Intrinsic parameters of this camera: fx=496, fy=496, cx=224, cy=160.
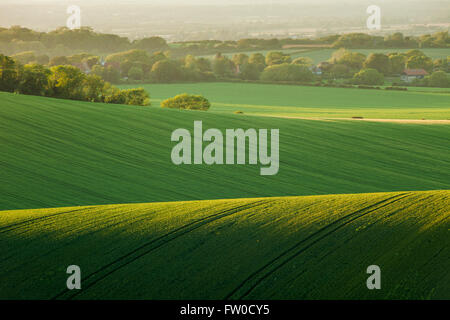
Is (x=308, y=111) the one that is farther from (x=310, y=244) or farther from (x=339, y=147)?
(x=310, y=244)

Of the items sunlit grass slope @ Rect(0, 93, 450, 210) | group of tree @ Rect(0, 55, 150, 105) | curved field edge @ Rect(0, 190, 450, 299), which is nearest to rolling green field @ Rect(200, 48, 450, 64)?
group of tree @ Rect(0, 55, 150, 105)

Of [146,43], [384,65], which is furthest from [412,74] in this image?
[146,43]

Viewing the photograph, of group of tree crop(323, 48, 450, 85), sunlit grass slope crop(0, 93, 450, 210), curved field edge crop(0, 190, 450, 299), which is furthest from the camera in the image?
group of tree crop(323, 48, 450, 85)

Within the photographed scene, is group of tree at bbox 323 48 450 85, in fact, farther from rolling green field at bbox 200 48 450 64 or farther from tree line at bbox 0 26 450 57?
tree line at bbox 0 26 450 57

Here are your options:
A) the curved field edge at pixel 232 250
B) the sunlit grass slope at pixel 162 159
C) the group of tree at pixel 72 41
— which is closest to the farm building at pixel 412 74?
the sunlit grass slope at pixel 162 159

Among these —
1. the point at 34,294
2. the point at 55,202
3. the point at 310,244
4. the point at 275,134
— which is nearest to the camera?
the point at 34,294

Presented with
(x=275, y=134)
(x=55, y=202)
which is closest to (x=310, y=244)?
(x=55, y=202)

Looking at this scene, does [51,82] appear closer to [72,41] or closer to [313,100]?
[313,100]
